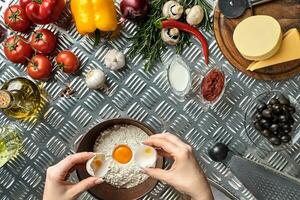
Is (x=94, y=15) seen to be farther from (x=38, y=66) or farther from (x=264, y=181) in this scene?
(x=264, y=181)

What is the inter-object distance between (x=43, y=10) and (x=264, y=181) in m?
0.78

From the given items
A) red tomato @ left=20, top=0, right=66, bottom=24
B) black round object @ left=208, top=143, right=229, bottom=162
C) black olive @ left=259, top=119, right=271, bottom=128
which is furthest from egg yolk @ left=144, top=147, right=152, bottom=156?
red tomato @ left=20, top=0, right=66, bottom=24

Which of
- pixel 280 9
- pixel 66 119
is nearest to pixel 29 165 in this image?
pixel 66 119

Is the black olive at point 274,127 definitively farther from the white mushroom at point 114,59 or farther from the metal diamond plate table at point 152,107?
the white mushroom at point 114,59

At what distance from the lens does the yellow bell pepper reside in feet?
5.60

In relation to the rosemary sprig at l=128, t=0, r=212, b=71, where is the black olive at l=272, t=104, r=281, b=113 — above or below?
below

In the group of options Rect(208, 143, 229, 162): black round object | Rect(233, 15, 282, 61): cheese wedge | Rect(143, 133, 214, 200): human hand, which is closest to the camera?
Rect(143, 133, 214, 200): human hand

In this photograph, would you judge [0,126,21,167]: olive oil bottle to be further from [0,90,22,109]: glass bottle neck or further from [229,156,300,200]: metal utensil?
[229,156,300,200]: metal utensil

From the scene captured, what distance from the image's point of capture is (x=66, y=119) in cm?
185

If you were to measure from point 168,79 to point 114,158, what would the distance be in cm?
27

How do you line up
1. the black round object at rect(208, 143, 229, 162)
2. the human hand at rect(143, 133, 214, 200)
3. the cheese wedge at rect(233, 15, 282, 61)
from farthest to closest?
the black round object at rect(208, 143, 229, 162)
the cheese wedge at rect(233, 15, 282, 61)
the human hand at rect(143, 133, 214, 200)

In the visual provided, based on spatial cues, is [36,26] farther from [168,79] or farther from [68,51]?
[168,79]

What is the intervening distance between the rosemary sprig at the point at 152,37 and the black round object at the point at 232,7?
58 millimetres

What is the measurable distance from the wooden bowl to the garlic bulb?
12cm
